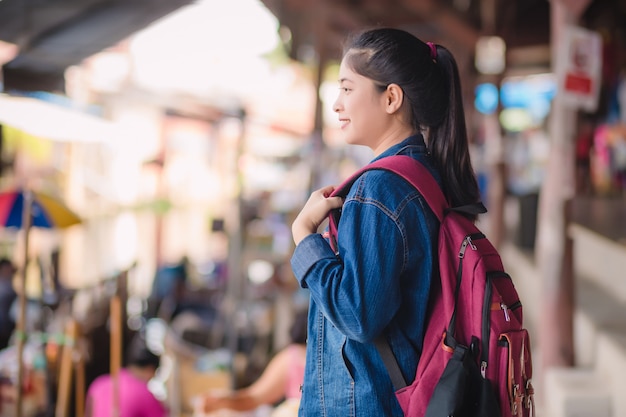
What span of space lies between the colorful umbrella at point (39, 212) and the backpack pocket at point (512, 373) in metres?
3.93

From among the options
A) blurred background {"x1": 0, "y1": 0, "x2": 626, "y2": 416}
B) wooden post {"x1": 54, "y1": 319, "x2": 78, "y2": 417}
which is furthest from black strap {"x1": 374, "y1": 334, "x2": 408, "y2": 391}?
wooden post {"x1": 54, "y1": 319, "x2": 78, "y2": 417}

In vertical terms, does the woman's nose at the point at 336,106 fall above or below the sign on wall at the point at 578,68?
below

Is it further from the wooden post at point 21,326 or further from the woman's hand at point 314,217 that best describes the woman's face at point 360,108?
the wooden post at point 21,326

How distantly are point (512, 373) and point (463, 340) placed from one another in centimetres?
12

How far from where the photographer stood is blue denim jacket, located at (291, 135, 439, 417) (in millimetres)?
1542

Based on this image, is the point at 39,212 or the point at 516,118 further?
the point at 516,118

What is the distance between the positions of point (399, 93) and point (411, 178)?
20cm

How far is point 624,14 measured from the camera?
1072 centimetres

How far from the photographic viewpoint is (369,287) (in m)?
1.53

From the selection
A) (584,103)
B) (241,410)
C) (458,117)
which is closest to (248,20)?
(584,103)

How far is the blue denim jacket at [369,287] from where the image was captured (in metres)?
1.54

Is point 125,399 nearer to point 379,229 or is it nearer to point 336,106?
point 336,106

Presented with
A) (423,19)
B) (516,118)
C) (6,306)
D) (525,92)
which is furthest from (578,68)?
(516,118)

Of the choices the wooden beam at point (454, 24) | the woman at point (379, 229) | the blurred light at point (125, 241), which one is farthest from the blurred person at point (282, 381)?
the blurred light at point (125, 241)
